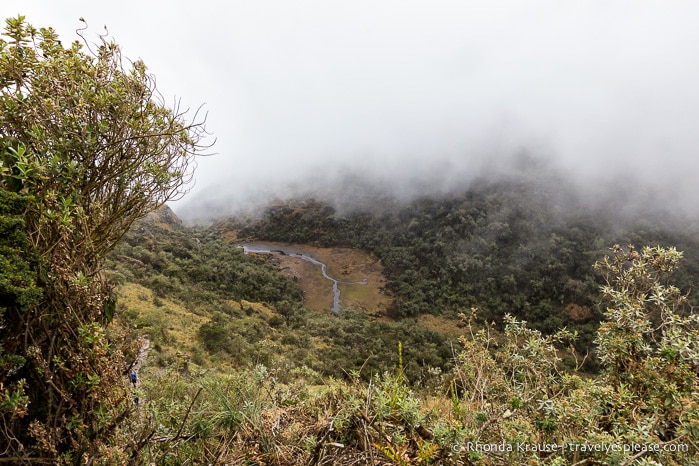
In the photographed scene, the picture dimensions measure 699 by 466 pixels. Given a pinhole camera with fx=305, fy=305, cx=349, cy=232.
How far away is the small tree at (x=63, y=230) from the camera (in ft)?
6.25

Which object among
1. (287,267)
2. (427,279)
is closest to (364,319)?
(427,279)

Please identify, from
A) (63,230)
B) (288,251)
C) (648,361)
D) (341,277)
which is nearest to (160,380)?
(63,230)

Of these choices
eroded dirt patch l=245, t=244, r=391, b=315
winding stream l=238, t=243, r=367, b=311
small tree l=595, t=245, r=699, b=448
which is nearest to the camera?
small tree l=595, t=245, r=699, b=448

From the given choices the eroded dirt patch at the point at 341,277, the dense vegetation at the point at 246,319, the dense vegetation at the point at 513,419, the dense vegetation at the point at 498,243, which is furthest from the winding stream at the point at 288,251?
the dense vegetation at the point at 513,419

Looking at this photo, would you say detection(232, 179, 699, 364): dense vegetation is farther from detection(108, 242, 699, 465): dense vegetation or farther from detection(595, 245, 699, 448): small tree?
detection(108, 242, 699, 465): dense vegetation

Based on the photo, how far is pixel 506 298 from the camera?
99.9 feet

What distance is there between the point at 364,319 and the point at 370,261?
15.3 metres

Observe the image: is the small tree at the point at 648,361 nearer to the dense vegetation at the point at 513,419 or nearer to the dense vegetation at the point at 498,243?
the dense vegetation at the point at 513,419

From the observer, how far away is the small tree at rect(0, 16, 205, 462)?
1.91 metres

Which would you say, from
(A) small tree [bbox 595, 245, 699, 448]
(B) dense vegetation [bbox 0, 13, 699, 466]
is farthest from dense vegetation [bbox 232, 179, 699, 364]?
(B) dense vegetation [bbox 0, 13, 699, 466]

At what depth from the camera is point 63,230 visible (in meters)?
1.97

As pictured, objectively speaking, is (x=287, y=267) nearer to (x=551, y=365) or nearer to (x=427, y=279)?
(x=427, y=279)

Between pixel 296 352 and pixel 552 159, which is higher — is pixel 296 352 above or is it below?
below

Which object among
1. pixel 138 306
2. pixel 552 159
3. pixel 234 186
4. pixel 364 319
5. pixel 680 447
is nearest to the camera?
pixel 680 447
